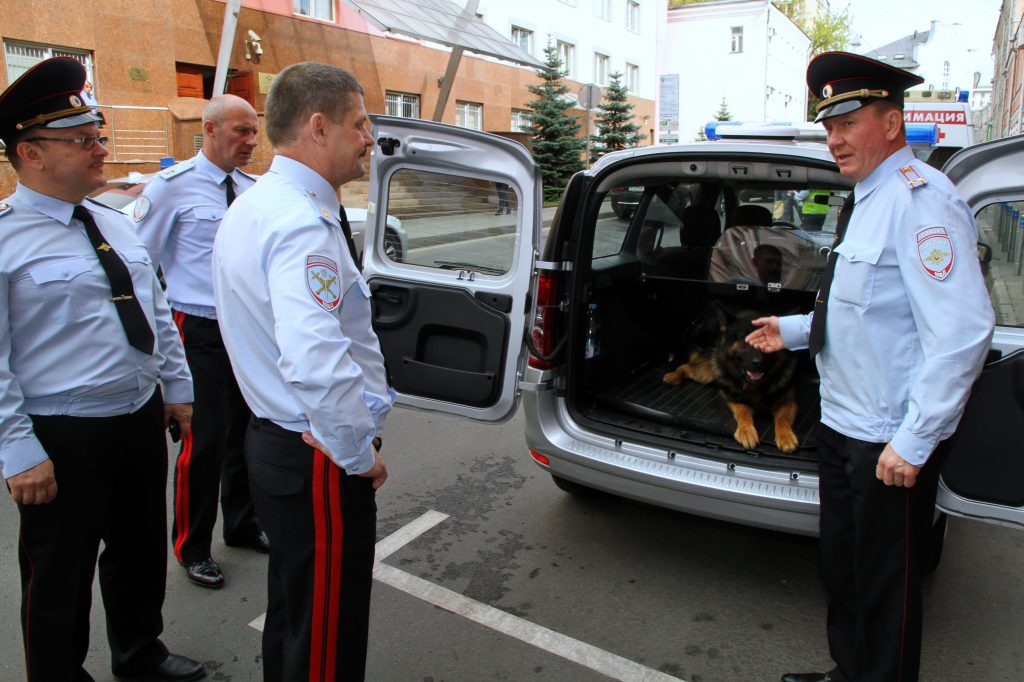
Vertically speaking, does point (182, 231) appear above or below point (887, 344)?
above

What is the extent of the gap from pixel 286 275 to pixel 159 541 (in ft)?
4.76

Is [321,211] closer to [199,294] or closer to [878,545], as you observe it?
[199,294]

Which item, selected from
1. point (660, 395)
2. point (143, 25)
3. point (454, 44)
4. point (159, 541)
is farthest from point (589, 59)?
point (159, 541)

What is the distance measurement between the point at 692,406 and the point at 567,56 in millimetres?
29959

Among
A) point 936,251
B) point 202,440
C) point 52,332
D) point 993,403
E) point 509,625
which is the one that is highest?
point 936,251

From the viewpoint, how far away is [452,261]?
147 inches

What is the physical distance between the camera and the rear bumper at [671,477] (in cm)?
296

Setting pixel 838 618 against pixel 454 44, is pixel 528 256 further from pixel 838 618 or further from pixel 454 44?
pixel 454 44

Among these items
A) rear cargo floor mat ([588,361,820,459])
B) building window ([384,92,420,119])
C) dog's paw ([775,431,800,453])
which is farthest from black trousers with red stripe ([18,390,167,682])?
building window ([384,92,420,119])

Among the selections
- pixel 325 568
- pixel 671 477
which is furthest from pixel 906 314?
Result: pixel 325 568

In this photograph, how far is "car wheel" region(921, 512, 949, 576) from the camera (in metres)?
3.18

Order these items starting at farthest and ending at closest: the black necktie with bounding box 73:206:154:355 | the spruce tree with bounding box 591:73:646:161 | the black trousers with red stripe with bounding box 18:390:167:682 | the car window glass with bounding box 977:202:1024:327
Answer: the spruce tree with bounding box 591:73:646:161
the car window glass with bounding box 977:202:1024:327
the black necktie with bounding box 73:206:154:355
the black trousers with red stripe with bounding box 18:390:167:682

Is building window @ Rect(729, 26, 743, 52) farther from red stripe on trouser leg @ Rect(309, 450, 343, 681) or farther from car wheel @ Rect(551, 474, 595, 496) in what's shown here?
red stripe on trouser leg @ Rect(309, 450, 343, 681)

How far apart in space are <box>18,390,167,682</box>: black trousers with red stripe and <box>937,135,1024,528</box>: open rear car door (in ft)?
8.45
